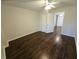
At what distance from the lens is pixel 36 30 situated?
788cm

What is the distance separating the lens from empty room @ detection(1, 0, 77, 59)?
322cm

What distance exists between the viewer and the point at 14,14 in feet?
16.4

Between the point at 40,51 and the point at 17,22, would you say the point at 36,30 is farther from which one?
the point at 40,51

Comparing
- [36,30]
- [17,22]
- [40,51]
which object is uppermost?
[17,22]

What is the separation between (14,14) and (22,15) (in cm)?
84

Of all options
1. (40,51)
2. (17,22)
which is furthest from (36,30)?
(40,51)

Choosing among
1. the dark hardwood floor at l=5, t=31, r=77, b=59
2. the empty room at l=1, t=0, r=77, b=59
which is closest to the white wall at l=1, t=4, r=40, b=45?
the empty room at l=1, t=0, r=77, b=59

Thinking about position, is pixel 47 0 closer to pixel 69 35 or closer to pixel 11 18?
Answer: pixel 11 18

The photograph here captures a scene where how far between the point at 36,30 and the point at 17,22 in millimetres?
2870

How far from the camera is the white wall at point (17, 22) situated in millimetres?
4315

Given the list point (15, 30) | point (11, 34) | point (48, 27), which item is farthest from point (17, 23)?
point (48, 27)

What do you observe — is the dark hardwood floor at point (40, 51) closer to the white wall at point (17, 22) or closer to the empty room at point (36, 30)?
the empty room at point (36, 30)

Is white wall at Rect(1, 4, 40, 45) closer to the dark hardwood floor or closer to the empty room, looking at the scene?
the empty room

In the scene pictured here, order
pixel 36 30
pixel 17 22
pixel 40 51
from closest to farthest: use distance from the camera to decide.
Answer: pixel 40 51
pixel 17 22
pixel 36 30
